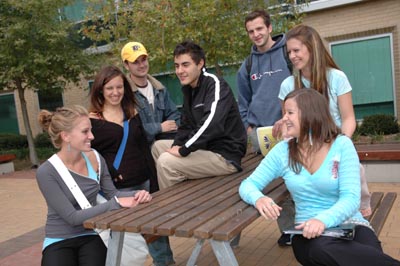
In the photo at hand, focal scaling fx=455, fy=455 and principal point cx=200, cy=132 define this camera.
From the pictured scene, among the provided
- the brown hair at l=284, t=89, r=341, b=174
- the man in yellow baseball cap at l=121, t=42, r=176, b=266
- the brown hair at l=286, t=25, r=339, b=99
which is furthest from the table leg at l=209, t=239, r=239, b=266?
the man in yellow baseball cap at l=121, t=42, r=176, b=266

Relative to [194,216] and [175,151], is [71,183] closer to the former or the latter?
[175,151]

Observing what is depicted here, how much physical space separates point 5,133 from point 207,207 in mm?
18508

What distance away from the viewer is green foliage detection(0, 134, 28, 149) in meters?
18.0

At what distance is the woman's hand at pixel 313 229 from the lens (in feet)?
8.28

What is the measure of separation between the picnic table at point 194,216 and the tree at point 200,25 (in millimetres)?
5756

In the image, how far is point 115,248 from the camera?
2.84 m

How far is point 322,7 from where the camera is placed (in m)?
11.9

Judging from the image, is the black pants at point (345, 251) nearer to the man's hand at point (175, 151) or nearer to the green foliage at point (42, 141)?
the man's hand at point (175, 151)

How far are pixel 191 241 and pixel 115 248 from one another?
247cm

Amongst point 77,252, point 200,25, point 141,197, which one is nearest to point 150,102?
point 141,197

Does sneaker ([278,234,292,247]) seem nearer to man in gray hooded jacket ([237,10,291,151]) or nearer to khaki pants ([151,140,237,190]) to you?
man in gray hooded jacket ([237,10,291,151])

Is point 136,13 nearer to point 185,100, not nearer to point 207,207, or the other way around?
point 185,100

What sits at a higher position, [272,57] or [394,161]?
[272,57]

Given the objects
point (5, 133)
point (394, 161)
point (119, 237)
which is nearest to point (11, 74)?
point (5, 133)
